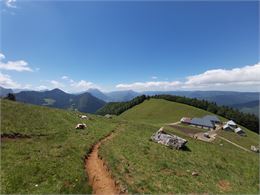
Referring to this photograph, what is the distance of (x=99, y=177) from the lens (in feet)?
57.1

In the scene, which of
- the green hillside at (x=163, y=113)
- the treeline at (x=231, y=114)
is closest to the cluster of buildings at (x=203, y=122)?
the green hillside at (x=163, y=113)

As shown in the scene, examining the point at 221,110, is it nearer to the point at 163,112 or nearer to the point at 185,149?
the point at 163,112

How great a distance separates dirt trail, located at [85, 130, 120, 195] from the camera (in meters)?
15.6

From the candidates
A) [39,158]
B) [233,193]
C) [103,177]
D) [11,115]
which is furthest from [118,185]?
[11,115]

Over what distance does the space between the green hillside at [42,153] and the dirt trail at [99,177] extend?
724 millimetres

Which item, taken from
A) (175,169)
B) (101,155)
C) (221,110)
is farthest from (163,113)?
(101,155)

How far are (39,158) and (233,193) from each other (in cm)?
1754

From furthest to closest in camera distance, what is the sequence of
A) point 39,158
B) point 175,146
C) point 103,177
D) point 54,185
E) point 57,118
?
1. point 57,118
2. point 175,146
3. point 39,158
4. point 103,177
5. point 54,185

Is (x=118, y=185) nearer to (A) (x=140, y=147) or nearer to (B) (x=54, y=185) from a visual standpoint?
(B) (x=54, y=185)

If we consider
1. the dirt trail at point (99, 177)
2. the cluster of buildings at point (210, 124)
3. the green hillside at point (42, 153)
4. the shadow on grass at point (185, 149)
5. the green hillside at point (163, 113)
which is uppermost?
the green hillside at point (42, 153)

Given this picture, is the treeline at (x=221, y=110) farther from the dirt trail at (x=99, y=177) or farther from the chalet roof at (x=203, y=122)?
the dirt trail at (x=99, y=177)

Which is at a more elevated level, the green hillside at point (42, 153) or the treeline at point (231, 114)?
the green hillside at point (42, 153)

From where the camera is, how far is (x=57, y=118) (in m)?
35.2

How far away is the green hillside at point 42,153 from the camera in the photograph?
1477 centimetres
